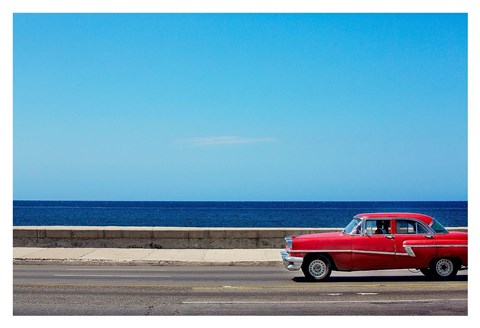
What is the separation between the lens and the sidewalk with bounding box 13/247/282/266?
782 inches

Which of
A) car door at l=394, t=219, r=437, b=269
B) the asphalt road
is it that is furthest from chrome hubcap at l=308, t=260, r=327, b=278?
car door at l=394, t=219, r=437, b=269

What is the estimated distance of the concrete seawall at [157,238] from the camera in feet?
75.1

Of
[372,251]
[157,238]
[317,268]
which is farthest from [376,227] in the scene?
[157,238]

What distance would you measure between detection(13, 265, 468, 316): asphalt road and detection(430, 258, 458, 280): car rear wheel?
251 mm

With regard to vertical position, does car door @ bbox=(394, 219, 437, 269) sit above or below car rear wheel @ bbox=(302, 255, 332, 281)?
above

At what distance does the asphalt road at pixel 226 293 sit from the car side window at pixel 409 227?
1.18m

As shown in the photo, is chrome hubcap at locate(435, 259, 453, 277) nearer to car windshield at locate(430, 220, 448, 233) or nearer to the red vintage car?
the red vintage car

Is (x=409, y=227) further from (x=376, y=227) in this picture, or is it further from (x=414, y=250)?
(x=376, y=227)

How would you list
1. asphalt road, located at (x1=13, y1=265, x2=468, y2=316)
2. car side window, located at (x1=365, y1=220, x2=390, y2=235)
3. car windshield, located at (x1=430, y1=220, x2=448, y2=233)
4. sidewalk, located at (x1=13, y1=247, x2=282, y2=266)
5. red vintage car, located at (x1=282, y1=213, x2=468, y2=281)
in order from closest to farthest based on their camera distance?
asphalt road, located at (x1=13, y1=265, x2=468, y2=316) < red vintage car, located at (x1=282, y1=213, x2=468, y2=281) < car side window, located at (x1=365, y1=220, x2=390, y2=235) < car windshield, located at (x1=430, y1=220, x2=448, y2=233) < sidewalk, located at (x1=13, y1=247, x2=282, y2=266)

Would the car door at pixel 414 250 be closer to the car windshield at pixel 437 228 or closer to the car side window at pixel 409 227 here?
the car side window at pixel 409 227

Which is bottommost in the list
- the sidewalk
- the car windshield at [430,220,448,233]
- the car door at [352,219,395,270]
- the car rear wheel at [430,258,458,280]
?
the sidewalk

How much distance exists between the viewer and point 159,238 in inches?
901

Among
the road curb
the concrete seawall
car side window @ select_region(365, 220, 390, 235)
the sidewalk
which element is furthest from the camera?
the concrete seawall

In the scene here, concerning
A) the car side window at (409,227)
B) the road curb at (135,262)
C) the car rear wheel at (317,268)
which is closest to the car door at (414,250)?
the car side window at (409,227)
